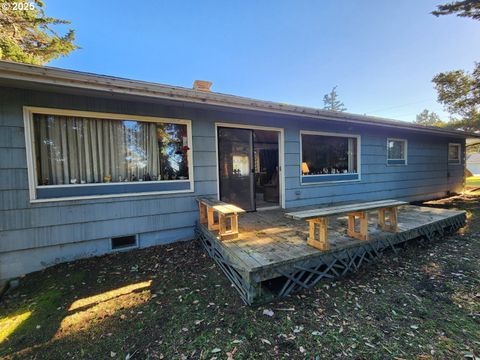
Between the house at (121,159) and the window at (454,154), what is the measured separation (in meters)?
5.97

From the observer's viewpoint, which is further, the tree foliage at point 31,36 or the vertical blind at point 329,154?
the tree foliage at point 31,36

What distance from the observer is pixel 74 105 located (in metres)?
3.06

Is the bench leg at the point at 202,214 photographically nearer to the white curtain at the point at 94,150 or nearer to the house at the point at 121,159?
the house at the point at 121,159

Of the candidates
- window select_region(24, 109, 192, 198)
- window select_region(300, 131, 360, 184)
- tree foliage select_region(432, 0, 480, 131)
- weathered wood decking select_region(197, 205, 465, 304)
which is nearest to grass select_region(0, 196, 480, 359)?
weathered wood decking select_region(197, 205, 465, 304)

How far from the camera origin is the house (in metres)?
2.78

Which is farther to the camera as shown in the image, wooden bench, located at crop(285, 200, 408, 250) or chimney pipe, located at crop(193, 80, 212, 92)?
chimney pipe, located at crop(193, 80, 212, 92)

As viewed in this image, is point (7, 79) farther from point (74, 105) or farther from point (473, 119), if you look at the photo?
point (473, 119)

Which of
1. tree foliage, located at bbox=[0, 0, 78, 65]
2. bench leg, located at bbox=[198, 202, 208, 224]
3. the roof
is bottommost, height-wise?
bench leg, located at bbox=[198, 202, 208, 224]

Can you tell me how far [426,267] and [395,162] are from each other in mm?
4902

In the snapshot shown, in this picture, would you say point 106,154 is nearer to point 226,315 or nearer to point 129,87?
point 129,87

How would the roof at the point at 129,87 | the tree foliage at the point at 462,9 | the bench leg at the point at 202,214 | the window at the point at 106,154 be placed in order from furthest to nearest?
1. the tree foliage at the point at 462,9
2. the bench leg at the point at 202,214
3. the window at the point at 106,154
4. the roof at the point at 129,87

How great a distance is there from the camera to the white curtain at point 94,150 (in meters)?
3.02

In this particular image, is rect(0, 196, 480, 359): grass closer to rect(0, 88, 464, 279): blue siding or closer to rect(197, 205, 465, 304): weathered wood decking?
rect(197, 205, 465, 304): weathered wood decking

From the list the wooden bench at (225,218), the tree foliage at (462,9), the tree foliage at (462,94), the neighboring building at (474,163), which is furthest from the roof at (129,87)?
the neighboring building at (474,163)
